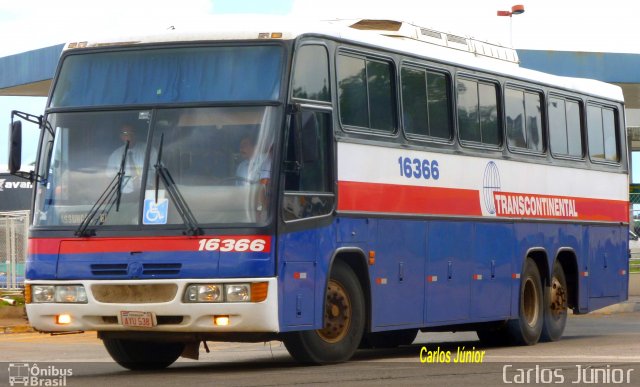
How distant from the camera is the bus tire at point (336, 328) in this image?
14.1 metres

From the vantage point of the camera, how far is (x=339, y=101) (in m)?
14.5

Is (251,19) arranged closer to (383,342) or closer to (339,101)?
(339,101)

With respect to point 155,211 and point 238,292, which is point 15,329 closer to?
point 155,211

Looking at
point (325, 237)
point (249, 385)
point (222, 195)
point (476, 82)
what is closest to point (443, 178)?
point (476, 82)

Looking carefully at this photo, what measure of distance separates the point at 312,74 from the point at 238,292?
2353 millimetres

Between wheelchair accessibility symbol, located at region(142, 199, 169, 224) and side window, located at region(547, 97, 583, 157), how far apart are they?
25.5 feet

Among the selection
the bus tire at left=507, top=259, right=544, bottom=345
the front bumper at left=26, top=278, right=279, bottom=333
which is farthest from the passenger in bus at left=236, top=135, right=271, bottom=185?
the bus tire at left=507, top=259, right=544, bottom=345

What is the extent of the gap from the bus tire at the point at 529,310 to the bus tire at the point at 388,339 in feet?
4.29

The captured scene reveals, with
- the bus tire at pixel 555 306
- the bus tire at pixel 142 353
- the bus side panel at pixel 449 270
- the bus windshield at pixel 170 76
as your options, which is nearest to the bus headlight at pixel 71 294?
the bus tire at pixel 142 353

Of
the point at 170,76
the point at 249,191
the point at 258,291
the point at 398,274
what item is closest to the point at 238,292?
the point at 258,291

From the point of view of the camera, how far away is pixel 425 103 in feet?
53.8

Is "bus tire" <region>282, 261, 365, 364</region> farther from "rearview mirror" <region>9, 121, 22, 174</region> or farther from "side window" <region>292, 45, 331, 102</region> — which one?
"rearview mirror" <region>9, 121, 22, 174</region>

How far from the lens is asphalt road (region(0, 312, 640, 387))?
41.0 ft

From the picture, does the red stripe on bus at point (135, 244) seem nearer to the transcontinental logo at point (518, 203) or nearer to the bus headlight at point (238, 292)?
the bus headlight at point (238, 292)
